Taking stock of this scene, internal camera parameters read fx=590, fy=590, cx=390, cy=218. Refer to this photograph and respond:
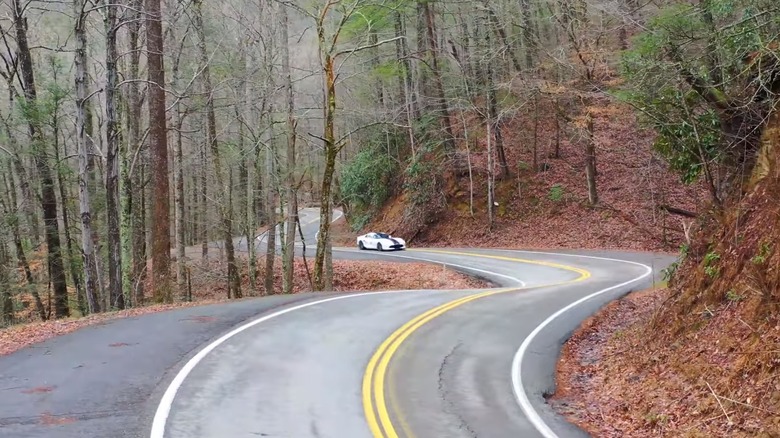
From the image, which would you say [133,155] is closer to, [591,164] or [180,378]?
[180,378]

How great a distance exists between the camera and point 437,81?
34.6m

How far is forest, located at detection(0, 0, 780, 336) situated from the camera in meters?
12.5

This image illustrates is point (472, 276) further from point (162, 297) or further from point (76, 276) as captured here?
point (76, 276)

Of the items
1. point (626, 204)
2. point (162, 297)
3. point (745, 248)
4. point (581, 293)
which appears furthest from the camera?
point (626, 204)

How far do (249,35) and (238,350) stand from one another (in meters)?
16.1

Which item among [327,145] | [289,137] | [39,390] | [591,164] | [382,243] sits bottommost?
[39,390]

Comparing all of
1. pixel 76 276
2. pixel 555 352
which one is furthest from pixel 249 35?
pixel 555 352

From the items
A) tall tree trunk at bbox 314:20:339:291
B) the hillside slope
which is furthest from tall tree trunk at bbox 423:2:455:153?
the hillside slope

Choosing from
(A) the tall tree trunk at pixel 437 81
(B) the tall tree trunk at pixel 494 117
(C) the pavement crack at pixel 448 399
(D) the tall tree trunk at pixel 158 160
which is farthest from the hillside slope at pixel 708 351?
(B) the tall tree trunk at pixel 494 117

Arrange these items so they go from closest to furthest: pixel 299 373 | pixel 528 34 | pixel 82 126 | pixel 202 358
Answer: pixel 299 373 < pixel 202 358 < pixel 82 126 < pixel 528 34

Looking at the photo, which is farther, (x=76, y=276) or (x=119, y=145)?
(x=76, y=276)

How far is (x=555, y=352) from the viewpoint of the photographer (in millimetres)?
12211

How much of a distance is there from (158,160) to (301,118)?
6191mm

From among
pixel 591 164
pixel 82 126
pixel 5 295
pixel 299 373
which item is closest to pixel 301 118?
pixel 82 126
